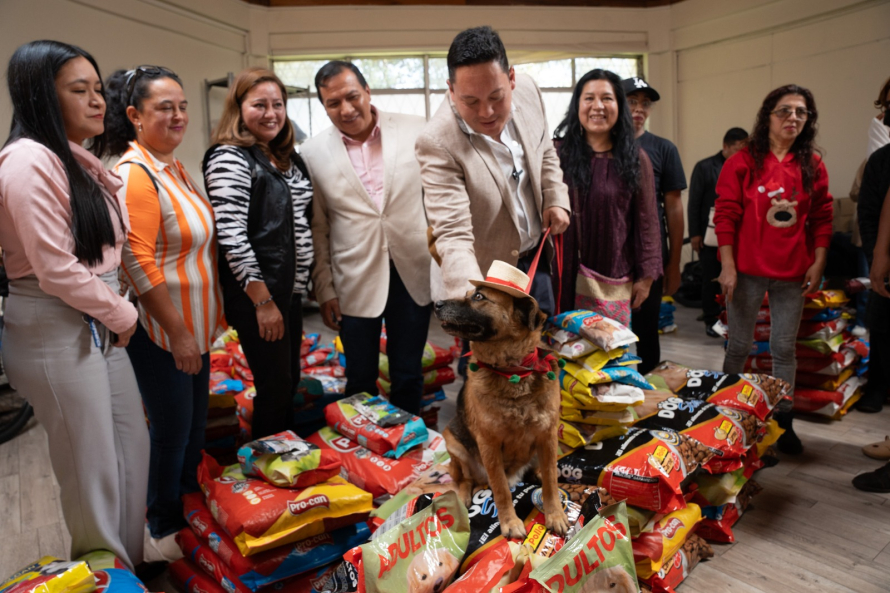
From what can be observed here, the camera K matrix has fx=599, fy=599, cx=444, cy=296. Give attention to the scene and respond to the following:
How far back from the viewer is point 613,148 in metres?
2.46

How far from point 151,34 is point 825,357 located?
19.4ft

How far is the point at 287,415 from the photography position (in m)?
2.59

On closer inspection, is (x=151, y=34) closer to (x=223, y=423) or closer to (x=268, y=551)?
(x=223, y=423)

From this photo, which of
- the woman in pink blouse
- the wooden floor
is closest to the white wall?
the wooden floor

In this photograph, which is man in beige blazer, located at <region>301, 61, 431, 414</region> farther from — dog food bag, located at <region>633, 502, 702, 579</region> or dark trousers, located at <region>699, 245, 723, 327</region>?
dark trousers, located at <region>699, 245, 723, 327</region>

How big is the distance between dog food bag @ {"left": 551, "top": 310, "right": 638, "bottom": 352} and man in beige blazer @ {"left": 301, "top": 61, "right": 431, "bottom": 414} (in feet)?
2.23

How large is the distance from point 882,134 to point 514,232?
11.0ft

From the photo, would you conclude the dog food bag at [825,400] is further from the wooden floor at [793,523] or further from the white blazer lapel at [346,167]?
the white blazer lapel at [346,167]

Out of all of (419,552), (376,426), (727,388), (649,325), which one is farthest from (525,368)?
(649,325)

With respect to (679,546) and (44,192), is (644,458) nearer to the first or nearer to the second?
(679,546)

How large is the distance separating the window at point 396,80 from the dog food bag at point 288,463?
5.40 metres

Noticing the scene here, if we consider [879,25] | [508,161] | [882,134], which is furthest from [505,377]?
[879,25]

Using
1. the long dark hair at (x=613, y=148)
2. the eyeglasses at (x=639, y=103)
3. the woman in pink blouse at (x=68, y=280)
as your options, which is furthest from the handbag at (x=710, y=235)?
the woman in pink blouse at (x=68, y=280)

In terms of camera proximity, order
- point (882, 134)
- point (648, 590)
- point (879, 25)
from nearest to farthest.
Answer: point (648, 590)
point (882, 134)
point (879, 25)
